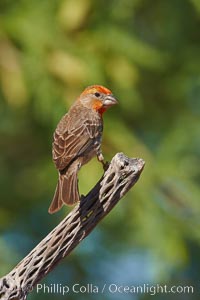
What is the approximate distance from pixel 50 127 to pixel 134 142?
0.74 metres

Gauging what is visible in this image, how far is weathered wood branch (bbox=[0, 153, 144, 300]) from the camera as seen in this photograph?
3721 mm

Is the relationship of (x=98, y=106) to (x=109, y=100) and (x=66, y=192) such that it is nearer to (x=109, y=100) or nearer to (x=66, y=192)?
(x=109, y=100)

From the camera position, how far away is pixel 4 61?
7.18 m

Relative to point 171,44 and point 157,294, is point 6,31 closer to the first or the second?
point 171,44

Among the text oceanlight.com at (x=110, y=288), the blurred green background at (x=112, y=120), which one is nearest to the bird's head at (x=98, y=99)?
the blurred green background at (x=112, y=120)

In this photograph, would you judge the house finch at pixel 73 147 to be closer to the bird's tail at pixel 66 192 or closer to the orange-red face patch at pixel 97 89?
the bird's tail at pixel 66 192

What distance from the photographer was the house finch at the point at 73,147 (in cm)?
462

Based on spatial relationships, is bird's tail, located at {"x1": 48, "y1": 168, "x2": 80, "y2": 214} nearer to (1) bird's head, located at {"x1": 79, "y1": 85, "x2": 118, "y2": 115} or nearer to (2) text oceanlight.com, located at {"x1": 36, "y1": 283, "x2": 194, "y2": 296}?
(1) bird's head, located at {"x1": 79, "y1": 85, "x2": 118, "y2": 115}

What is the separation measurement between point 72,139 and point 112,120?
2629mm

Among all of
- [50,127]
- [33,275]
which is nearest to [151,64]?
[50,127]

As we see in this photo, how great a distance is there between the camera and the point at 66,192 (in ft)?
15.1

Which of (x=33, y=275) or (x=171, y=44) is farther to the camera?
(x=171, y=44)

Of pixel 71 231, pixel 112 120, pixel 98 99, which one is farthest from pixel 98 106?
pixel 112 120

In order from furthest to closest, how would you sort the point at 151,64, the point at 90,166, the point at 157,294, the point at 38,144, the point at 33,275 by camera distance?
1. the point at 157,294
2. the point at 38,144
3. the point at 151,64
4. the point at 90,166
5. the point at 33,275
